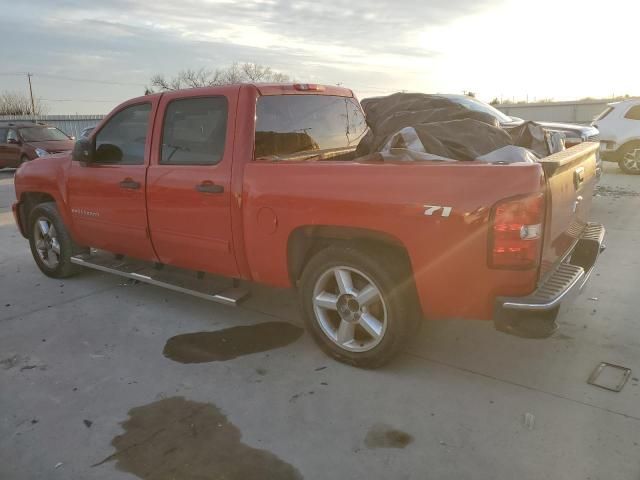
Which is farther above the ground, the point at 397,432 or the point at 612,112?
the point at 612,112

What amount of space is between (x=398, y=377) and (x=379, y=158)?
1.45 m

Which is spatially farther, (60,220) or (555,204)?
(60,220)

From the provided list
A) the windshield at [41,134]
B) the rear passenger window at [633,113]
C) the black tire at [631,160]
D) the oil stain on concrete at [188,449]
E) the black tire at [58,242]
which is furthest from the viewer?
the windshield at [41,134]

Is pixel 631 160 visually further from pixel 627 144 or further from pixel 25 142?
pixel 25 142

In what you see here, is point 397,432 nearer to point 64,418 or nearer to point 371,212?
point 371,212

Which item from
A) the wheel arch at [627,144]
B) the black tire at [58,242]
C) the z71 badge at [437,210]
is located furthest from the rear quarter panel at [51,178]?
the wheel arch at [627,144]

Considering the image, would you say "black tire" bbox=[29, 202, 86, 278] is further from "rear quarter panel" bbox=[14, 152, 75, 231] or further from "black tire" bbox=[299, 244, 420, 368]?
"black tire" bbox=[299, 244, 420, 368]

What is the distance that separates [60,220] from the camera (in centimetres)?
536

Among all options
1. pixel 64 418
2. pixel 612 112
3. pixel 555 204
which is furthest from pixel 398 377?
pixel 612 112

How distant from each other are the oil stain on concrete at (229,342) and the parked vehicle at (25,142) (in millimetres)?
14397

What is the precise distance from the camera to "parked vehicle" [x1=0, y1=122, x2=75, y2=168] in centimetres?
1645

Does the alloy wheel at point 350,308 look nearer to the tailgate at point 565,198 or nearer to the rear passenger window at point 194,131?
the tailgate at point 565,198

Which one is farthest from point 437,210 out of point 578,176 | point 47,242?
point 47,242

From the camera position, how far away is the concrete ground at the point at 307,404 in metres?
2.62
